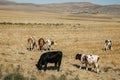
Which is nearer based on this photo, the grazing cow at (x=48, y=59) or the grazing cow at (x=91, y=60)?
the grazing cow at (x=48, y=59)

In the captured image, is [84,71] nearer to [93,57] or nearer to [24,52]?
[93,57]

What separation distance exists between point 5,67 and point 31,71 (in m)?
1.40

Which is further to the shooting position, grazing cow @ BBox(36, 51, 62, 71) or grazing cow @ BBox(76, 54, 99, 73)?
grazing cow @ BBox(76, 54, 99, 73)

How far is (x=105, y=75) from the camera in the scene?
16.9 meters

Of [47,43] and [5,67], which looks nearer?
[5,67]

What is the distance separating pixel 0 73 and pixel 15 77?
0.97m

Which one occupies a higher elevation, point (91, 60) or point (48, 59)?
point (48, 59)

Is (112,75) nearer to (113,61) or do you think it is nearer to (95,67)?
(95,67)

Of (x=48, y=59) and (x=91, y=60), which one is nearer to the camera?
(x=48, y=59)

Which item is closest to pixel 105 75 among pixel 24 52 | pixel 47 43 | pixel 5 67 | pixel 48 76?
pixel 48 76

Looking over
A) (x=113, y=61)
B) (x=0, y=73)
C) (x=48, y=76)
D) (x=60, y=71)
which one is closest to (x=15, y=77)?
(x=0, y=73)

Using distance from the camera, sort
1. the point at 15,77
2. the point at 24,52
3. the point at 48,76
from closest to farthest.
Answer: the point at 15,77 → the point at 48,76 → the point at 24,52

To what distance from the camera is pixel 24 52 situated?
23844mm

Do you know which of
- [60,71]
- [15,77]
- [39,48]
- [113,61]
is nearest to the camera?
[15,77]
